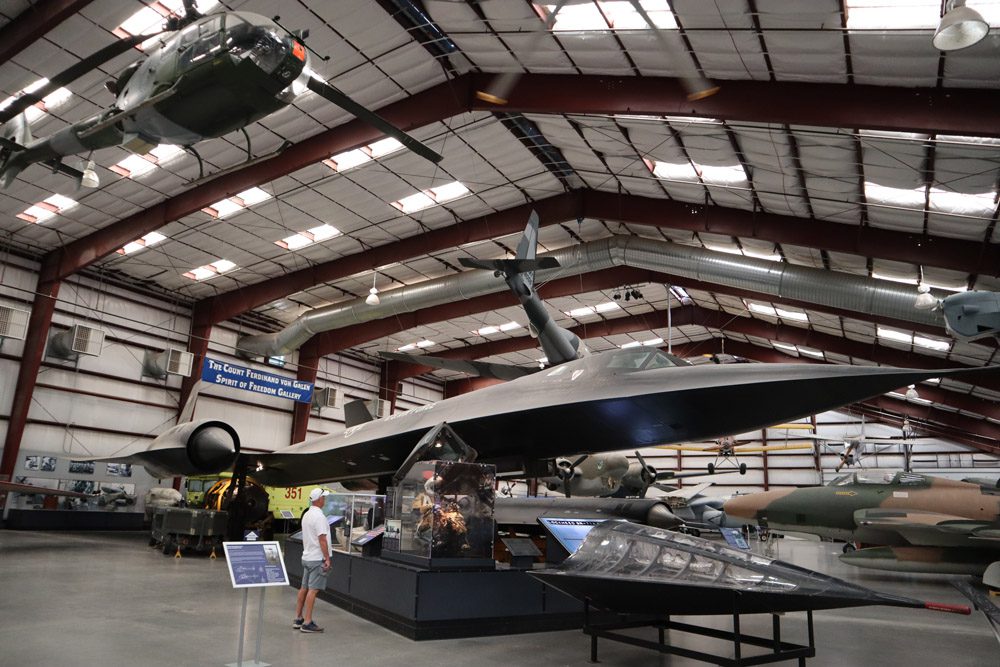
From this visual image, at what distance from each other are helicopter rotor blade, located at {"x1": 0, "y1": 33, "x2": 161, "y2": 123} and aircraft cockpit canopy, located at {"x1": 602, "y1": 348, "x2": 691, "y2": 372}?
637 centimetres

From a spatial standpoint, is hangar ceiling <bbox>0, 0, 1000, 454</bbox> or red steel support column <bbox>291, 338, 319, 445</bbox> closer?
hangar ceiling <bbox>0, 0, 1000, 454</bbox>

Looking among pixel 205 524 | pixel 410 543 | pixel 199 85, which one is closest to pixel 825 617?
pixel 410 543

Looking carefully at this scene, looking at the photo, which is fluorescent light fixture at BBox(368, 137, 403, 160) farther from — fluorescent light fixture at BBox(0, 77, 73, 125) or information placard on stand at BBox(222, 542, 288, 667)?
information placard on stand at BBox(222, 542, 288, 667)

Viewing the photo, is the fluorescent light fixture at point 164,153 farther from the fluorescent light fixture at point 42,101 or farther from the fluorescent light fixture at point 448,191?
the fluorescent light fixture at point 448,191

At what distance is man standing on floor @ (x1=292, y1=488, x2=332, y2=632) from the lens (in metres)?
6.26

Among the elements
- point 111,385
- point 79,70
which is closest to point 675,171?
point 79,70

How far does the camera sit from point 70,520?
19.5m

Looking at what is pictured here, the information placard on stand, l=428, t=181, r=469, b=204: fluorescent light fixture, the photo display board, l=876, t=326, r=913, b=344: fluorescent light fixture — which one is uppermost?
l=428, t=181, r=469, b=204: fluorescent light fixture

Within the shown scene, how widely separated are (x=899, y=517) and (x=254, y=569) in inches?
496

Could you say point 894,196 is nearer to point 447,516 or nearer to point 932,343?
point 932,343

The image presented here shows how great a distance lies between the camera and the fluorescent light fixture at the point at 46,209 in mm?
17172

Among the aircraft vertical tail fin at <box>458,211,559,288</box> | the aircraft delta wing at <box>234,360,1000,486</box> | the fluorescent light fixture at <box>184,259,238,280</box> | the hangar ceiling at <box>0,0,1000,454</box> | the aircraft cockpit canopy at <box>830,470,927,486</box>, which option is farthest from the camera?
the fluorescent light fixture at <box>184,259,238,280</box>

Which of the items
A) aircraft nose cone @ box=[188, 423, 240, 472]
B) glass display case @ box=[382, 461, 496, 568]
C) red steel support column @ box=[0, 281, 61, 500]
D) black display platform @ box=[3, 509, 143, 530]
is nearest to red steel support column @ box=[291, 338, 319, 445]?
black display platform @ box=[3, 509, 143, 530]

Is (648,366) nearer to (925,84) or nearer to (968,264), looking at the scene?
(925,84)
